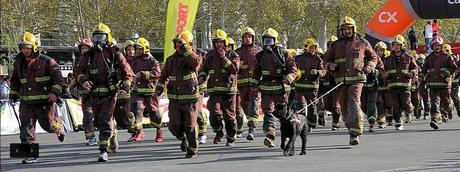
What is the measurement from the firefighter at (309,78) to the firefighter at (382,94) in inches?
60.4

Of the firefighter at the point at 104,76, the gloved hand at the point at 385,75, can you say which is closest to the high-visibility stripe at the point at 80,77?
the firefighter at the point at 104,76

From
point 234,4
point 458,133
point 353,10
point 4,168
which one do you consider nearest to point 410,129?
point 458,133

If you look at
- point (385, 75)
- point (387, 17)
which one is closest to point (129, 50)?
point (385, 75)

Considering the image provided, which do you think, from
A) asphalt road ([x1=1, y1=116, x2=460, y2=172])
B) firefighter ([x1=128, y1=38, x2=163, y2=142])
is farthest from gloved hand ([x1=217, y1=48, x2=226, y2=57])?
firefighter ([x1=128, y1=38, x2=163, y2=142])

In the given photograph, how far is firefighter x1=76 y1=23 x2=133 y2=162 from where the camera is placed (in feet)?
38.3

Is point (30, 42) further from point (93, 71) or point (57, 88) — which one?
point (93, 71)

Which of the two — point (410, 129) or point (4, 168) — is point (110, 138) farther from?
point (410, 129)

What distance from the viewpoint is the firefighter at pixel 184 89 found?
12.0 meters

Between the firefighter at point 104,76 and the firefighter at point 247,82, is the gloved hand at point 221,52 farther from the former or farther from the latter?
the firefighter at point 104,76

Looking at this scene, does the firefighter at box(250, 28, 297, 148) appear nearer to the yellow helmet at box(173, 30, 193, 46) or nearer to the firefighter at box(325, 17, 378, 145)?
the firefighter at box(325, 17, 378, 145)

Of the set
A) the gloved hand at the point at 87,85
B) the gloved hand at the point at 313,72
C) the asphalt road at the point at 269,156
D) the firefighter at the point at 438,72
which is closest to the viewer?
the asphalt road at the point at 269,156

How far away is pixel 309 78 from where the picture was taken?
16.5m

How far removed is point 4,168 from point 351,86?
5.41 m

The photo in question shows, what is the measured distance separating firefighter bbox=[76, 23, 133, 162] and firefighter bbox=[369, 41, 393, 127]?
23.8 feet
